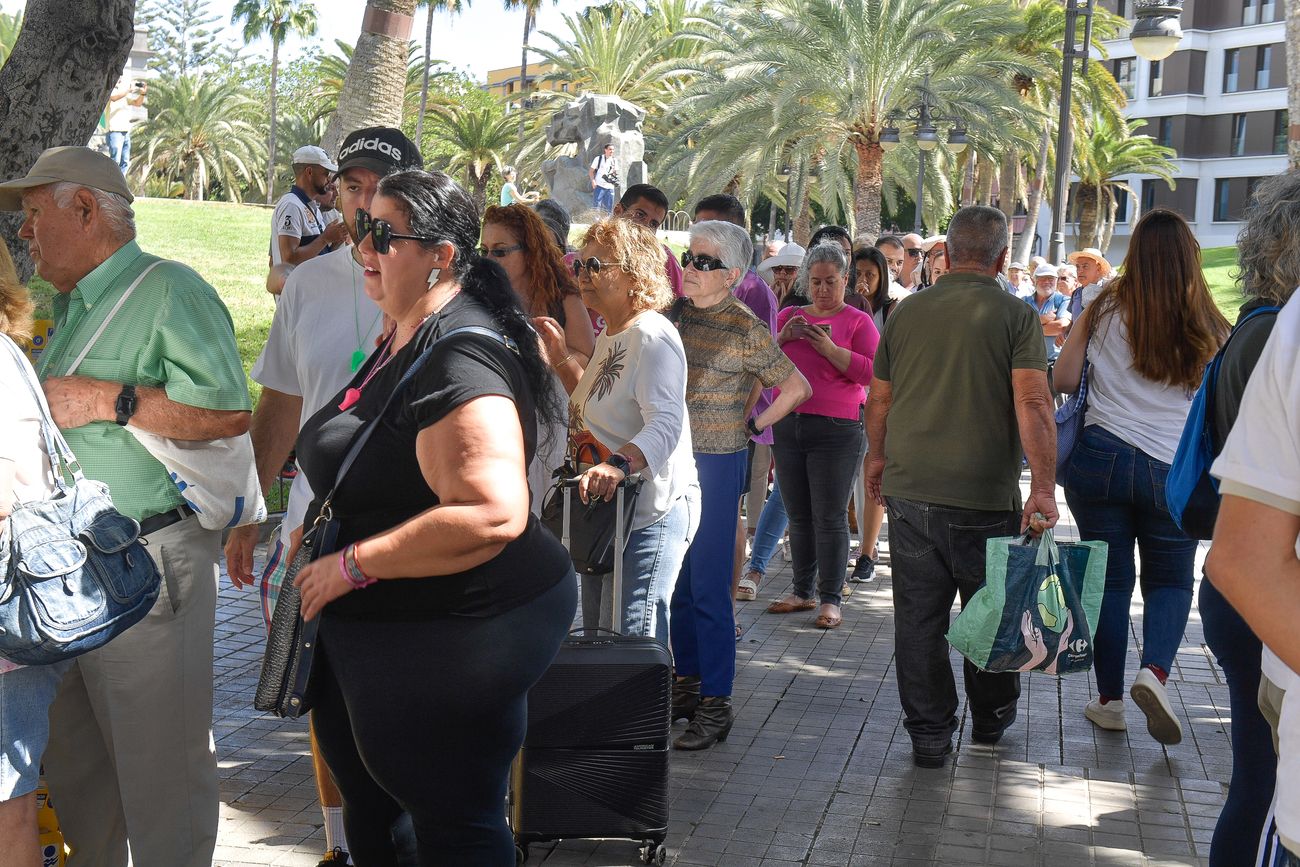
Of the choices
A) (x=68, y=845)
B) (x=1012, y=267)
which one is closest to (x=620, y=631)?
(x=68, y=845)

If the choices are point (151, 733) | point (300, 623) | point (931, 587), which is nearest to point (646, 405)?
point (931, 587)

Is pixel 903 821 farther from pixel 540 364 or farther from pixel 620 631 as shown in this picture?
pixel 540 364

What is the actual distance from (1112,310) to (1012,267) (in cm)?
1032

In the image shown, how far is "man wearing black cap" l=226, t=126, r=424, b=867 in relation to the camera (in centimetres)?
383

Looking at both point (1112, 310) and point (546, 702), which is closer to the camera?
point (546, 702)

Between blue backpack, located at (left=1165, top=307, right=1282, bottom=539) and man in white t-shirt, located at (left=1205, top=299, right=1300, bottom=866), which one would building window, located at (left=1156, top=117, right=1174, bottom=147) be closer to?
→ blue backpack, located at (left=1165, top=307, right=1282, bottom=539)

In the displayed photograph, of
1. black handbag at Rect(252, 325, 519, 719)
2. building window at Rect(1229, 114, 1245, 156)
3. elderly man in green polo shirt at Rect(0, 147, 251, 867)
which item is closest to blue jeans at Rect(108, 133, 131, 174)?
elderly man in green polo shirt at Rect(0, 147, 251, 867)

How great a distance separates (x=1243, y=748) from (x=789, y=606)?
426cm

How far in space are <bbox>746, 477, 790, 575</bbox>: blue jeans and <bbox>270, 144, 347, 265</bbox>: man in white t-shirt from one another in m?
3.14

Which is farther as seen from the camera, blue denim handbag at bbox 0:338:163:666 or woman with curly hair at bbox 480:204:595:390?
woman with curly hair at bbox 480:204:595:390

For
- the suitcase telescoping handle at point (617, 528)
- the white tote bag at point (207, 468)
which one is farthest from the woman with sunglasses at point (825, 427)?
the white tote bag at point (207, 468)

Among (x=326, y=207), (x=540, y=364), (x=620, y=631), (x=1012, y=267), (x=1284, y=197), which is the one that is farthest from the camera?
(x=1012, y=267)

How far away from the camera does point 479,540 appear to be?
2518 millimetres

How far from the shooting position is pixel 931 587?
5.25m
